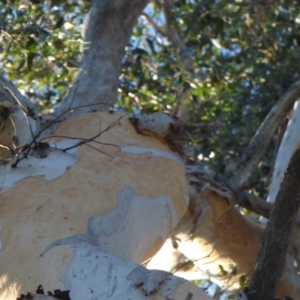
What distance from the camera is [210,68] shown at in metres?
6.24

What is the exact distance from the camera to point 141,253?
2504 mm

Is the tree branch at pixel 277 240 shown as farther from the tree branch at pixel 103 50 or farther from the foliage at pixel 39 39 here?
the foliage at pixel 39 39

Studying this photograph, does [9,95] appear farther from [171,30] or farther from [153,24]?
[153,24]

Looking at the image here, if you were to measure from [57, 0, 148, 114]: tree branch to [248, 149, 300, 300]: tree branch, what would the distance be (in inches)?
45.5

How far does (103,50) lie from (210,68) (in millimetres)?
2516

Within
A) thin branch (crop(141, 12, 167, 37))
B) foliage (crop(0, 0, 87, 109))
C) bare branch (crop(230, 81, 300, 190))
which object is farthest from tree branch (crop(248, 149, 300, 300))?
thin branch (crop(141, 12, 167, 37))

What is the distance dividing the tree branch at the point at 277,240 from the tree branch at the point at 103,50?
116cm

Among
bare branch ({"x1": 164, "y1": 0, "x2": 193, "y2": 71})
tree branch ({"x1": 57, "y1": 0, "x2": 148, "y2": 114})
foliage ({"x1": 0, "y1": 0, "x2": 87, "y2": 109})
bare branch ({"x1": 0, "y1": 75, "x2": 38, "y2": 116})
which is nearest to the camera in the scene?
bare branch ({"x1": 0, "y1": 75, "x2": 38, "y2": 116})

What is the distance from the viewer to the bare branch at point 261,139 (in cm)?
397

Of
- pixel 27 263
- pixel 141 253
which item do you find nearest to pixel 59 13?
pixel 141 253

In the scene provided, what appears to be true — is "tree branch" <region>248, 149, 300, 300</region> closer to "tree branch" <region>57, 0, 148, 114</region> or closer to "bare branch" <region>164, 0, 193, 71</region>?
"tree branch" <region>57, 0, 148, 114</region>

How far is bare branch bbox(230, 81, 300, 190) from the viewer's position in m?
3.97

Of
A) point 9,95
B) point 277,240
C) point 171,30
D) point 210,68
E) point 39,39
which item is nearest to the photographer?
point 277,240

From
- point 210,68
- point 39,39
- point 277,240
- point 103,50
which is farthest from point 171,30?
point 277,240
